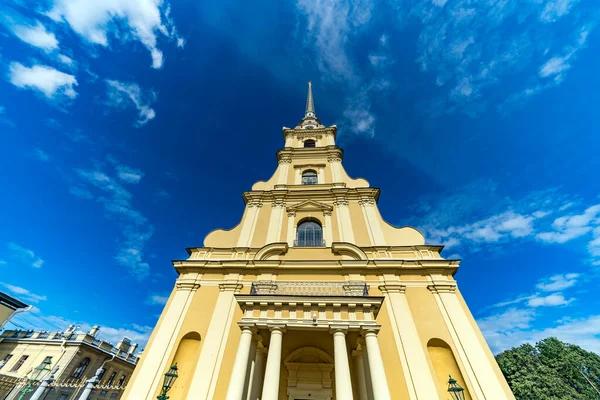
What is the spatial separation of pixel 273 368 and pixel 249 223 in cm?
901

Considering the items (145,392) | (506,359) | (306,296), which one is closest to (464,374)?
(306,296)

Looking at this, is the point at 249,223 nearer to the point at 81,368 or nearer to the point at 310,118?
the point at 310,118

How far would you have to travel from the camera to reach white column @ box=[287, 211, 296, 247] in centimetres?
1431

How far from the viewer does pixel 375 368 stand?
7.68 m

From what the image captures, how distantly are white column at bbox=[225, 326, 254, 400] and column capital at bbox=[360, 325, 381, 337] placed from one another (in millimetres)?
4043

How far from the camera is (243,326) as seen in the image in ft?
28.7

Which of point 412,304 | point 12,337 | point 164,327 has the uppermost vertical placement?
point 12,337

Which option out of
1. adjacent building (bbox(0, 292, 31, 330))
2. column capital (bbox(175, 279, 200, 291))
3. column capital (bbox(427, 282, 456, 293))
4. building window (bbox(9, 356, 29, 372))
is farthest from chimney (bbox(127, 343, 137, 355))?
column capital (bbox(427, 282, 456, 293))

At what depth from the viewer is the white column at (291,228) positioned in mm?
14315

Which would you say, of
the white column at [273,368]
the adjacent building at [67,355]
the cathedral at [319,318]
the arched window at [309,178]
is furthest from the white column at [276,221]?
the adjacent building at [67,355]

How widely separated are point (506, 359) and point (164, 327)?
44.7 meters

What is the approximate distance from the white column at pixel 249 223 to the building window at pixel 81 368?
2635 cm

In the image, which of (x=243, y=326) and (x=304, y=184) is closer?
(x=243, y=326)

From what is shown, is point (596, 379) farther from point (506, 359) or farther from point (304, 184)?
point (304, 184)
